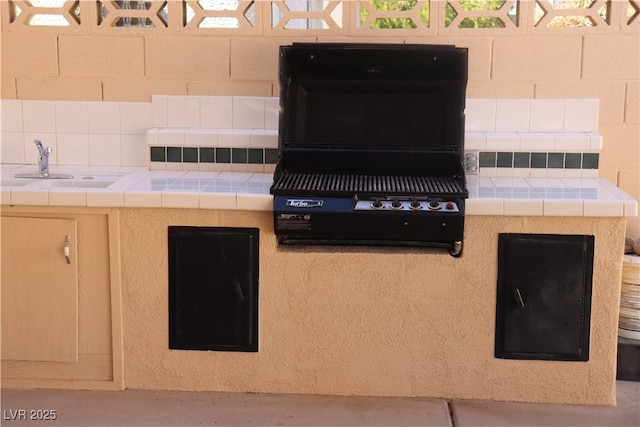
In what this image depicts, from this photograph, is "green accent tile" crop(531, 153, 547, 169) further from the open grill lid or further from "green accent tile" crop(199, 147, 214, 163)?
"green accent tile" crop(199, 147, 214, 163)

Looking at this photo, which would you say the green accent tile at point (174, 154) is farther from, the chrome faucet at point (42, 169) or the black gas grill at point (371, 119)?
the black gas grill at point (371, 119)

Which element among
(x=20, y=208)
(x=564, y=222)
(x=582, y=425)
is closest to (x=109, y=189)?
(x=20, y=208)

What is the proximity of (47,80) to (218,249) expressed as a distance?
4.21 ft

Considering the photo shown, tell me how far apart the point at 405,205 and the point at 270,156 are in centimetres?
84

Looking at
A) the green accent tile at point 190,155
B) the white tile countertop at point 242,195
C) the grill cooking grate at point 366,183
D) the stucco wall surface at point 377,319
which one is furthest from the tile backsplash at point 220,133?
the stucco wall surface at point 377,319

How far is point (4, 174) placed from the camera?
3.71 m

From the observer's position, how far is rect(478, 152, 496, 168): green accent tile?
3680mm

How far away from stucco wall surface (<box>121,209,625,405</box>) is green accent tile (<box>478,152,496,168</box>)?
22.4 inches

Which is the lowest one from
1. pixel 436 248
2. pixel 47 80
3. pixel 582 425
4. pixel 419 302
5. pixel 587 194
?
pixel 582 425

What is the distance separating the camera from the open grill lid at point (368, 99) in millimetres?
3393

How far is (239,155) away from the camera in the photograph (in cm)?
374

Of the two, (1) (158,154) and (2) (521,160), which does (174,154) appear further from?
(2) (521,160)

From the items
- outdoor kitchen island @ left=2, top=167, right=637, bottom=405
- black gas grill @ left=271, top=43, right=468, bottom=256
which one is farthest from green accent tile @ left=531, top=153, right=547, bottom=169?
black gas grill @ left=271, top=43, right=468, bottom=256

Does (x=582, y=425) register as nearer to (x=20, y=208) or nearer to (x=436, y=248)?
(x=436, y=248)
